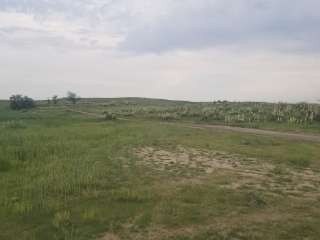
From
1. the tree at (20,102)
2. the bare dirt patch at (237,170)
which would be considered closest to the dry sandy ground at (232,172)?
the bare dirt patch at (237,170)

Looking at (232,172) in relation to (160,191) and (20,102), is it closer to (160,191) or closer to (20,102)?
(160,191)

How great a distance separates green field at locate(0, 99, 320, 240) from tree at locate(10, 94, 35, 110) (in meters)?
58.6

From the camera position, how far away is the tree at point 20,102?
7625 centimetres

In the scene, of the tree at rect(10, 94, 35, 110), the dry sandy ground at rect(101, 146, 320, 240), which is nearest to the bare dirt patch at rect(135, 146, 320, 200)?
the dry sandy ground at rect(101, 146, 320, 240)

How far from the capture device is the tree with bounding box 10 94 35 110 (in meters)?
76.2

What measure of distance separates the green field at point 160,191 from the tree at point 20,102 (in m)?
58.6

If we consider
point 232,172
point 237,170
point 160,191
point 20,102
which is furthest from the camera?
point 20,102

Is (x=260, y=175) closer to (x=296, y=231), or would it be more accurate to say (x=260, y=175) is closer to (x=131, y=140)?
(x=296, y=231)

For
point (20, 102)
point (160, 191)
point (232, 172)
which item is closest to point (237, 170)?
point (232, 172)

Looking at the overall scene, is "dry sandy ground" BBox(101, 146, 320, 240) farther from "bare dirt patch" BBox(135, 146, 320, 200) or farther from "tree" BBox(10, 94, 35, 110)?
"tree" BBox(10, 94, 35, 110)

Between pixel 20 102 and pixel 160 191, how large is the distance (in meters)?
71.2

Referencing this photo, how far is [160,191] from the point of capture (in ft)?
36.8

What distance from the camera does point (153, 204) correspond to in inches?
394

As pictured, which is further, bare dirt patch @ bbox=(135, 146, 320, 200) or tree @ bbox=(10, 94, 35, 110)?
tree @ bbox=(10, 94, 35, 110)
